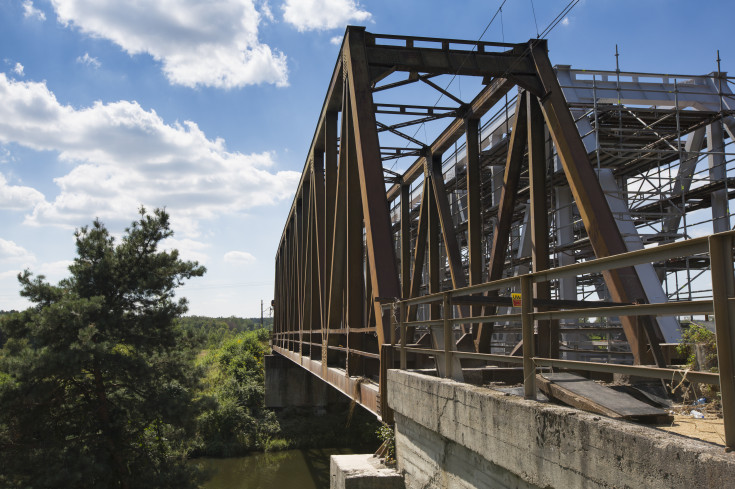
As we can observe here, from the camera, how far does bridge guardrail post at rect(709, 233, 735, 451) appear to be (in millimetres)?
2672

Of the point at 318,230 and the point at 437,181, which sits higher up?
the point at 437,181

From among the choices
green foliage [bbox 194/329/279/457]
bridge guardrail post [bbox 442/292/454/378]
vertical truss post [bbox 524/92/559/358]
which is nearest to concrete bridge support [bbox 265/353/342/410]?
green foliage [bbox 194/329/279/457]

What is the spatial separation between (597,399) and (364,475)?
3.69 m

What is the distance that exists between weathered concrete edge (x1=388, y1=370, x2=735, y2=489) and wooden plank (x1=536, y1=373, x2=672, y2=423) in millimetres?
408

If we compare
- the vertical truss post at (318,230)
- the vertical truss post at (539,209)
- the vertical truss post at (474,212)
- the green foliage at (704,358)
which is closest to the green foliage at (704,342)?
the green foliage at (704,358)

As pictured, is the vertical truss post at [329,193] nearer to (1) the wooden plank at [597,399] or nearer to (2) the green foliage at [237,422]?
(1) the wooden plank at [597,399]

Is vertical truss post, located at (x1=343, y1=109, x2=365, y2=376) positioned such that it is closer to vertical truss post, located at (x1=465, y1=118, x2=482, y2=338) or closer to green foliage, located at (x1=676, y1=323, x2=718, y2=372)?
vertical truss post, located at (x1=465, y1=118, x2=482, y2=338)

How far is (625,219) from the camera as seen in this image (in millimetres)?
15438

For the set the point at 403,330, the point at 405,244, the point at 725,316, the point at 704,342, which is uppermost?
the point at 405,244

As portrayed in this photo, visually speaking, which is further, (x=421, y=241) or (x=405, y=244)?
(x=405, y=244)

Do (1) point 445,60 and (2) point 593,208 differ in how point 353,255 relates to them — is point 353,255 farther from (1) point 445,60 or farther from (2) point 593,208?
(2) point 593,208

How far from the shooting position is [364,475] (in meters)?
7.06

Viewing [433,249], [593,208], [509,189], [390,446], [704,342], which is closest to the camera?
[704,342]

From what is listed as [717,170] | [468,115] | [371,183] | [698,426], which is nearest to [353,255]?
[371,183]
